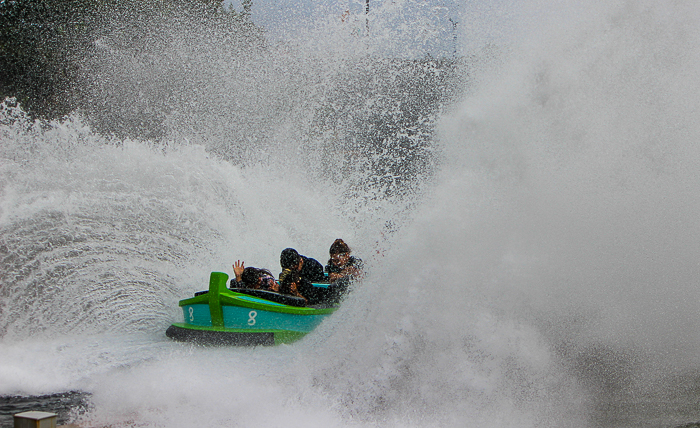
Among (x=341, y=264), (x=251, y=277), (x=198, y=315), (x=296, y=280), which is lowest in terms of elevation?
(x=198, y=315)

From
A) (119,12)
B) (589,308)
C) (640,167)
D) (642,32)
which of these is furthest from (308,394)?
(119,12)

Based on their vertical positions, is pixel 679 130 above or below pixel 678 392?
above

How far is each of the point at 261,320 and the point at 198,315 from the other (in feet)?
3.44

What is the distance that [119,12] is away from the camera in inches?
987

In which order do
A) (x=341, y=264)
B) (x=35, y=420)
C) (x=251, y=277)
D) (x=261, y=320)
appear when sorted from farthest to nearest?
1. (x=341, y=264)
2. (x=251, y=277)
3. (x=261, y=320)
4. (x=35, y=420)

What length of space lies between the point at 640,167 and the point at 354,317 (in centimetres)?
350

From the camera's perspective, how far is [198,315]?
869 centimetres

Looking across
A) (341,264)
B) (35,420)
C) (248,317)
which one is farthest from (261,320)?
(35,420)

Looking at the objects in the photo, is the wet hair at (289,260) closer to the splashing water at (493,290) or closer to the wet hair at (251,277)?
the wet hair at (251,277)

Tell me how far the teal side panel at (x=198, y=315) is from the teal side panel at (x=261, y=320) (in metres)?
0.33

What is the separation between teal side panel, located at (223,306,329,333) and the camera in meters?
8.20

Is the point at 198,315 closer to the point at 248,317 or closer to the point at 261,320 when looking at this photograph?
the point at 248,317

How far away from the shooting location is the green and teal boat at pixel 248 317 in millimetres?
8102

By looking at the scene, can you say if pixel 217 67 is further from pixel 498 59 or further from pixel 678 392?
pixel 678 392
